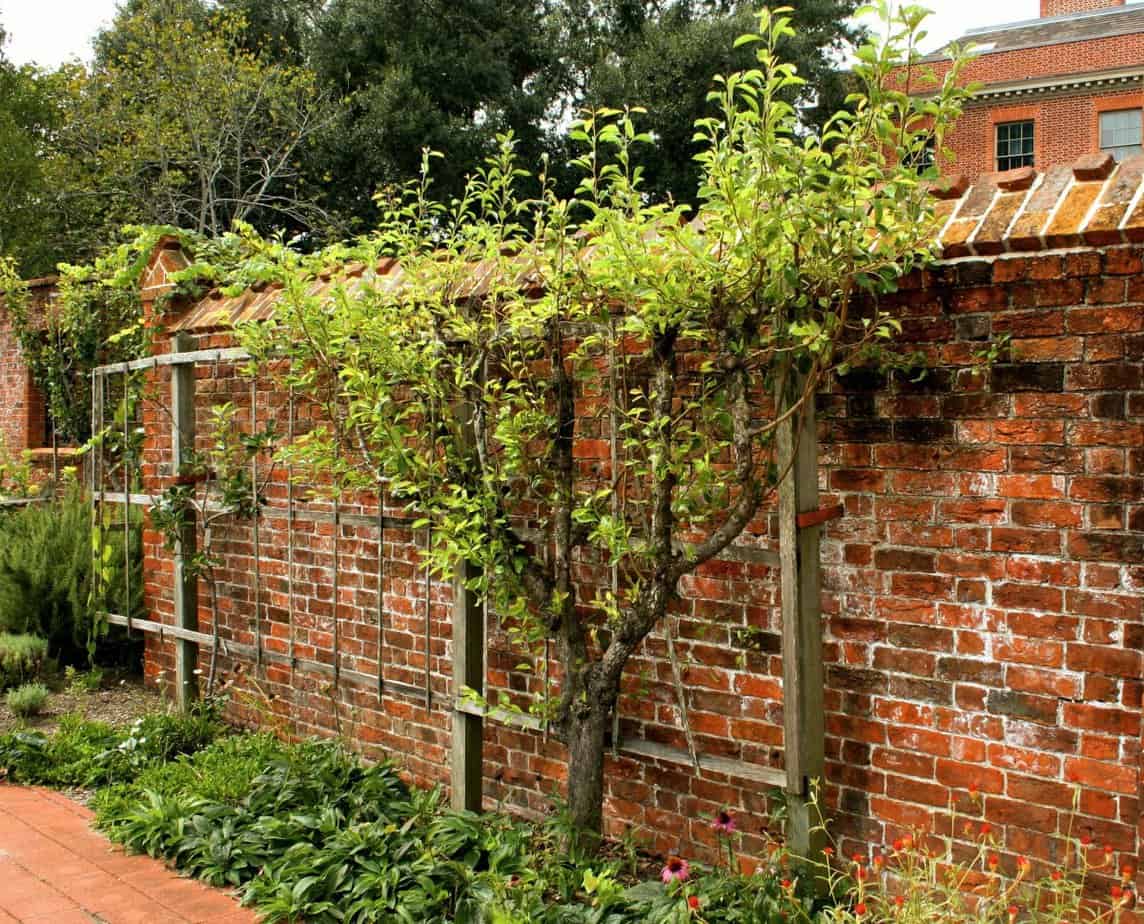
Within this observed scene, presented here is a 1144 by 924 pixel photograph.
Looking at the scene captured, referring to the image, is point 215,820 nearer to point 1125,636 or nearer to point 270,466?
point 270,466

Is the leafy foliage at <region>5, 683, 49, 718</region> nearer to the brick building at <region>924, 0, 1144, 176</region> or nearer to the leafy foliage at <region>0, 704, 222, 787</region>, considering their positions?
the leafy foliage at <region>0, 704, 222, 787</region>

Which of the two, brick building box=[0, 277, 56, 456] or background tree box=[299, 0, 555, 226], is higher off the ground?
background tree box=[299, 0, 555, 226]

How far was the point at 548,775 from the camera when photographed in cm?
405

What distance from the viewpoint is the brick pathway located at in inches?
136

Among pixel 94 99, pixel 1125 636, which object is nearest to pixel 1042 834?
pixel 1125 636

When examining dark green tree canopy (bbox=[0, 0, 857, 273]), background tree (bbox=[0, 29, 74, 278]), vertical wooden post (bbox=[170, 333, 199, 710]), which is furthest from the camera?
background tree (bbox=[0, 29, 74, 278])

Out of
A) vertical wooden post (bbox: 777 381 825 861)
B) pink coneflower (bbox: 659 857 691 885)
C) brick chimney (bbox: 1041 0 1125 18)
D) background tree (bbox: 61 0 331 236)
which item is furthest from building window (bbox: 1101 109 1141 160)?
pink coneflower (bbox: 659 857 691 885)

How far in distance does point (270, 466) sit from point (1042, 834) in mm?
3669

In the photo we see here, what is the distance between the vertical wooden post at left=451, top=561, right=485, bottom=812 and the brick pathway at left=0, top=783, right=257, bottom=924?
91cm

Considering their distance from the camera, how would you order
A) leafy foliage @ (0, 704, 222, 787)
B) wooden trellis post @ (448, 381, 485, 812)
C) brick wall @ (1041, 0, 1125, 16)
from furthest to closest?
brick wall @ (1041, 0, 1125, 16) → leafy foliage @ (0, 704, 222, 787) → wooden trellis post @ (448, 381, 485, 812)

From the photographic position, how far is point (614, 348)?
3.49m

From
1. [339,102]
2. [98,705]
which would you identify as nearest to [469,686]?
[98,705]

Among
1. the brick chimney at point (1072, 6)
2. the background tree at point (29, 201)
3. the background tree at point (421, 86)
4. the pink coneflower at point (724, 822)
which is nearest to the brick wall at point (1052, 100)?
the brick chimney at point (1072, 6)

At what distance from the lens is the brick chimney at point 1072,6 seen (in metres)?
27.7
